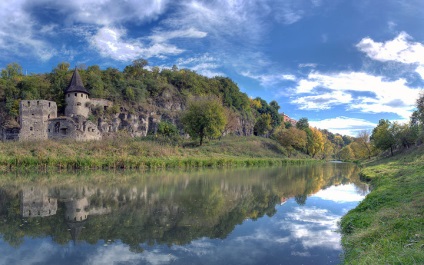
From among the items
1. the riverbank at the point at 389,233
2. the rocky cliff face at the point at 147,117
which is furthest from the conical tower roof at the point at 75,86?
the riverbank at the point at 389,233

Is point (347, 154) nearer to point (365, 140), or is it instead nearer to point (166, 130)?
point (365, 140)

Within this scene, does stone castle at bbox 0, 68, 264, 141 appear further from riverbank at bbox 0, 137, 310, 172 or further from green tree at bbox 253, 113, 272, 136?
green tree at bbox 253, 113, 272, 136

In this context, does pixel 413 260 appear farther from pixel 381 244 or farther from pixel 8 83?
pixel 8 83

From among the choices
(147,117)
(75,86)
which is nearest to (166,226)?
(75,86)

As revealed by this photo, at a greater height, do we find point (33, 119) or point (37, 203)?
point (33, 119)

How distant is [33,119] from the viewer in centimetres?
5166

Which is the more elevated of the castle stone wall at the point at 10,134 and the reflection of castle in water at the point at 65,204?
the castle stone wall at the point at 10,134

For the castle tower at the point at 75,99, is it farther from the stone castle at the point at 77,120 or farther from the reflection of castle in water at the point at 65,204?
the reflection of castle in water at the point at 65,204

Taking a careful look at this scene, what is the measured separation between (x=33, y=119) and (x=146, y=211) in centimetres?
4694

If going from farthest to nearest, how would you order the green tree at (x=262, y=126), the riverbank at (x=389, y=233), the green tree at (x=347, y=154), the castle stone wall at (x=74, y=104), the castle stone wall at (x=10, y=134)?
1. the green tree at (x=347, y=154)
2. the green tree at (x=262, y=126)
3. the castle stone wall at (x=74, y=104)
4. the castle stone wall at (x=10, y=134)
5. the riverbank at (x=389, y=233)

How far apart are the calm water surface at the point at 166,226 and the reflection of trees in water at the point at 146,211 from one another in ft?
0.14

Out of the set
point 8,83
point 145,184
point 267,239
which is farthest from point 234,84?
point 267,239

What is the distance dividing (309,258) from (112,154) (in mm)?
36850

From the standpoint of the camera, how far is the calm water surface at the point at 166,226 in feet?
30.4
